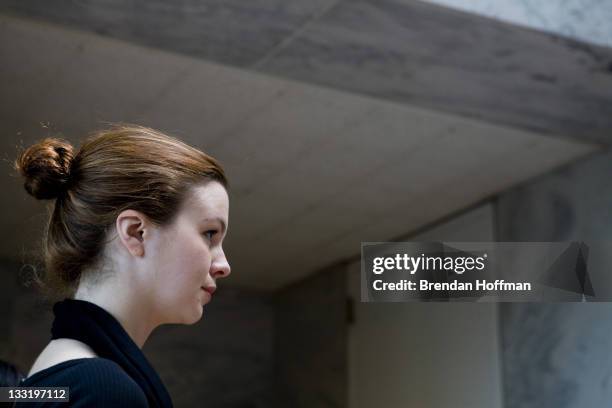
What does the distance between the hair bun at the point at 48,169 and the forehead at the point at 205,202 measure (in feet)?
0.54

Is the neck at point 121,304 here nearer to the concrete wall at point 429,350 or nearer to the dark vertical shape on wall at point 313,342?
the concrete wall at point 429,350

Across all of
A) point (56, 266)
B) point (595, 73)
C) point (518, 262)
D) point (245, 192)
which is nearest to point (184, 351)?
point (245, 192)

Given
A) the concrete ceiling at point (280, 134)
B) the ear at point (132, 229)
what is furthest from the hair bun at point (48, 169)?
the concrete ceiling at point (280, 134)

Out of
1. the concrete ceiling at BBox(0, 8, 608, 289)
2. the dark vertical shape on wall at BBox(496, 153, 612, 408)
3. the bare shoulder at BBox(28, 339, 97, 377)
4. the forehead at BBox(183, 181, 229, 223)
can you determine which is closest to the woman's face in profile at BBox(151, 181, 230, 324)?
the forehead at BBox(183, 181, 229, 223)

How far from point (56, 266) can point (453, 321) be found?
12.5 ft

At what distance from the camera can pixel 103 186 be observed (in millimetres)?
1065

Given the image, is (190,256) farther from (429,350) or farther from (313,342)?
(313,342)

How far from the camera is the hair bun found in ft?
3.69

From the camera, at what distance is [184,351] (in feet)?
19.9

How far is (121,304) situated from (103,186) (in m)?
0.14

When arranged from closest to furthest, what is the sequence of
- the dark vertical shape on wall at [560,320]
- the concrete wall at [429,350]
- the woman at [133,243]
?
the woman at [133,243], the dark vertical shape on wall at [560,320], the concrete wall at [429,350]

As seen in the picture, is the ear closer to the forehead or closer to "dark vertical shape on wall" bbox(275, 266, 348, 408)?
the forehead

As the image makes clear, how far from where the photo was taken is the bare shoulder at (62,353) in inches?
37.2

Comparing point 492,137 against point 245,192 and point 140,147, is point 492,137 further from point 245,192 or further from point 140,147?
point 140,147
